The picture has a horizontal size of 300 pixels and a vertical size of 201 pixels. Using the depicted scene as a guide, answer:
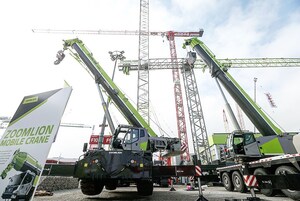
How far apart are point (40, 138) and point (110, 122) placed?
815 centimetres

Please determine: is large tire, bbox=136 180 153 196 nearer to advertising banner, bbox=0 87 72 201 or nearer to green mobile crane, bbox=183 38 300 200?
green mobile crane, bbox=183 38 300 200

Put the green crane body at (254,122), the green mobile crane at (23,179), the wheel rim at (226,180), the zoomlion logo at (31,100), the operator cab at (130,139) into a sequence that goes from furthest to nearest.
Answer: the wheel rim at (226,180)
the green crane body at (254,122)
the operator cab at (130,139)
the zoomlion logo at (31,100)
the green mobile crane at (23,179)

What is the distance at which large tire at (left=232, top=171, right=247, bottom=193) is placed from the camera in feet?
25.3

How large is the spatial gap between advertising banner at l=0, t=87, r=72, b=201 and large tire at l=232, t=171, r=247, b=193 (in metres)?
8.24

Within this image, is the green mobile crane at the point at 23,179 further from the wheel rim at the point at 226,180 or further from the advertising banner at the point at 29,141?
the wheel rim at the point at 226,180

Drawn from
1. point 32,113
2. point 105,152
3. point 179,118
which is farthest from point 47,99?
point 179,118

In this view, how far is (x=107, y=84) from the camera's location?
1084 cm

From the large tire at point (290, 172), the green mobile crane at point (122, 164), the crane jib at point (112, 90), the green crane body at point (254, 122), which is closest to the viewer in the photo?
the large tire at point (290, 172)

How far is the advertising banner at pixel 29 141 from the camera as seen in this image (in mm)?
2008

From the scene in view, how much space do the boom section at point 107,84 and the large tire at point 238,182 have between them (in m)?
4.24

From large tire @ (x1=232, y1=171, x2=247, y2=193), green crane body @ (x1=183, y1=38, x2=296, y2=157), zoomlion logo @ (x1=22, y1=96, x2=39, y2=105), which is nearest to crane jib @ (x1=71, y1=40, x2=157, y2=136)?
large tire @ (x1=232, y1=171, x2=247, y2=193)

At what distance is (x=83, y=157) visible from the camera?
6.16 meters

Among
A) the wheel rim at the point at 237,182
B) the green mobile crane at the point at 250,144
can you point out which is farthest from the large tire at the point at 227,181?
the wheel rim at the point at 237,182

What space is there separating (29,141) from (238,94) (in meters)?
9.84
